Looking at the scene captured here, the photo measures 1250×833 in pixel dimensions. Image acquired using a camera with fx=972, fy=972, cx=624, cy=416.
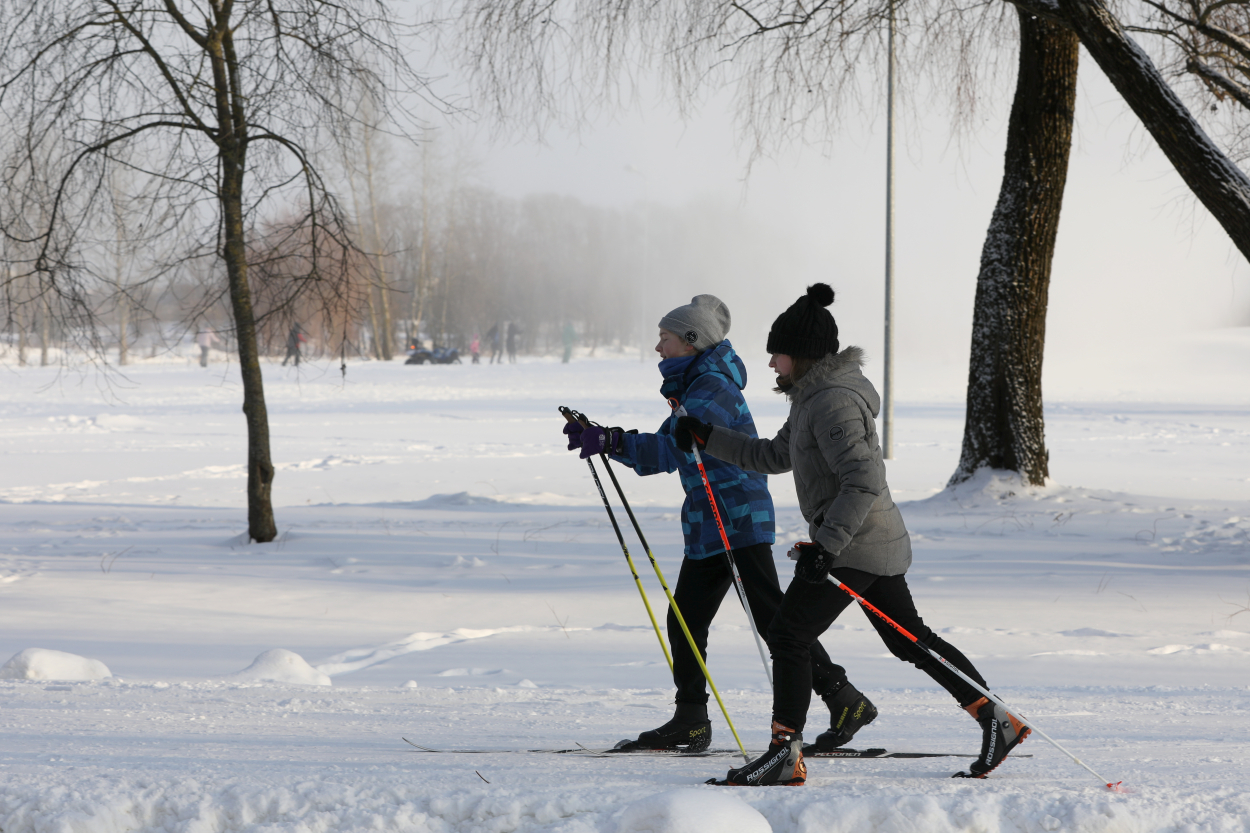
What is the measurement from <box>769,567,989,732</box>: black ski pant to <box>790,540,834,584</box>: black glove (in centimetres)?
7

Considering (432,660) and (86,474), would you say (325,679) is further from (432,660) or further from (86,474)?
(86,474)

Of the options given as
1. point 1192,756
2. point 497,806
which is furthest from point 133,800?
point 1192,756

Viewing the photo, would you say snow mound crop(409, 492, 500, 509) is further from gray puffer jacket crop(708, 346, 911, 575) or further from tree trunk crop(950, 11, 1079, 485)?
gray puffer jacket crop(708, 346, 911, 575)

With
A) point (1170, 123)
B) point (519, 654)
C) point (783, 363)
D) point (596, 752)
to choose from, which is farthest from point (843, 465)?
point (1170, 123)

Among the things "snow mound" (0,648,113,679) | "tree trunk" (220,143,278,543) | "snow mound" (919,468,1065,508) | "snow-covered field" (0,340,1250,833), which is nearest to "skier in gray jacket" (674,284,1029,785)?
"snow-covered field" (0,340,1250,833)

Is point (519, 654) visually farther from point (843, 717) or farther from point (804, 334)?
point (804, 334)

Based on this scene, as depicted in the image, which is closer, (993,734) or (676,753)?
(993,734)

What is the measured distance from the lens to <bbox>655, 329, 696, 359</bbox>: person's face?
3.42m

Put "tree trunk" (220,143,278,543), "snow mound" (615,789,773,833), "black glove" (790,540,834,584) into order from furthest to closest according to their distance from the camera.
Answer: "tree trunk" (220,143,278,543), "black glove" (790,540,834,584), "snow mound" (615,789,773,833)

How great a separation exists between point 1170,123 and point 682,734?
582 centimetres

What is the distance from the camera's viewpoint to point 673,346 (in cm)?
344

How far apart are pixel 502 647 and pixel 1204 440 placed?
50.4 ft

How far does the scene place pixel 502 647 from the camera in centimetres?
560

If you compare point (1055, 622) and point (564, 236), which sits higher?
point (564, 236)
